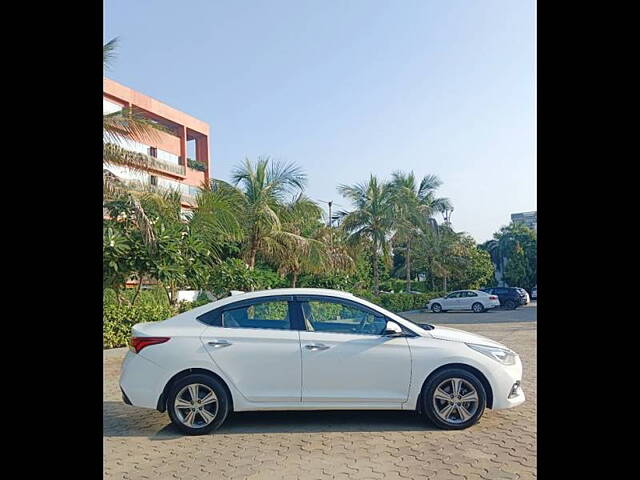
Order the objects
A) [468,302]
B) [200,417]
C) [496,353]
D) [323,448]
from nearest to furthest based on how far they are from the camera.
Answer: [323,448]
[200,417]
[496,353]
[468,302]

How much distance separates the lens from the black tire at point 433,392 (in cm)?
550

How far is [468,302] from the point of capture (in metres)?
27.4

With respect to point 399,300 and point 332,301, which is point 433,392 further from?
point 399,300

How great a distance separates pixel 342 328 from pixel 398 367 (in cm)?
70

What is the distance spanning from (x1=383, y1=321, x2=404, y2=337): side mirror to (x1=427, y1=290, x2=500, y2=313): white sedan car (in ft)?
74.3

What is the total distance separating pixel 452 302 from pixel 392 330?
2286cm

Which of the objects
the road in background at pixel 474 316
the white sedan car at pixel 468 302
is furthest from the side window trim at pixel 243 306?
the white sedan car at pixel 468 302

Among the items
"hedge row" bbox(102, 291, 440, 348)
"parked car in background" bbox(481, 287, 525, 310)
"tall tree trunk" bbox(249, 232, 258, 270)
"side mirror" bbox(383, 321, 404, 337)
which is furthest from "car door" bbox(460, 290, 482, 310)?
"side mirror" bbox(383, 321, 404, 337)

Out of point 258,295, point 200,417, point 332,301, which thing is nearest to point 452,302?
point 332,301

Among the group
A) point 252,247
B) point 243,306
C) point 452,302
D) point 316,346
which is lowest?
point 452,302
